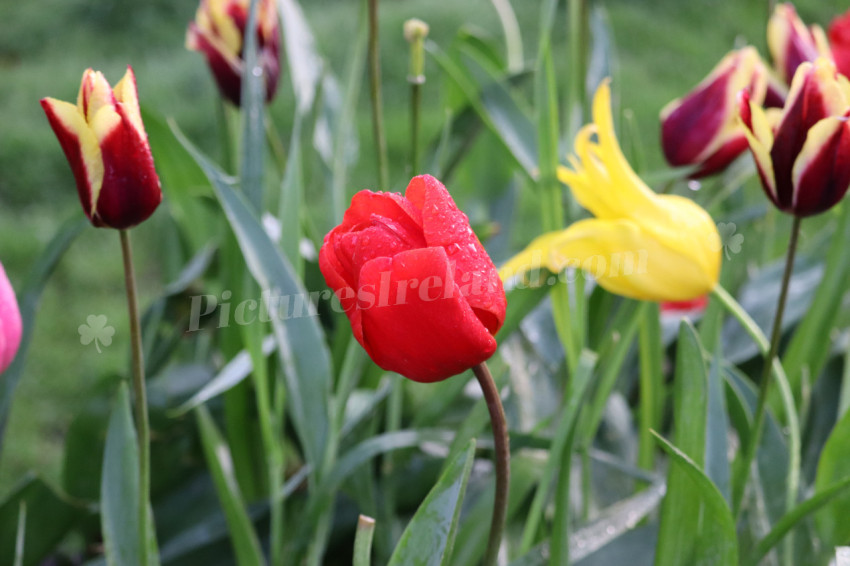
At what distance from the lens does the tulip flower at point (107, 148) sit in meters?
0.44

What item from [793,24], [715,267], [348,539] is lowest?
[348,539]

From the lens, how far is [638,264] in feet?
1.92

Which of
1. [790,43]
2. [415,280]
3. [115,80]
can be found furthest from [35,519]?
[115,80]

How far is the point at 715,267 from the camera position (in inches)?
23.3

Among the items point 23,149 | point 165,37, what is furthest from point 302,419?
point 165,37

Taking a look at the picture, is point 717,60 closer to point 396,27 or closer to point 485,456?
point 396,27

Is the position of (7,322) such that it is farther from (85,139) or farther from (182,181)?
(182,181)

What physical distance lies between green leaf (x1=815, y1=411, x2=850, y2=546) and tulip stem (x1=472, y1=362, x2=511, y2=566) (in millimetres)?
271

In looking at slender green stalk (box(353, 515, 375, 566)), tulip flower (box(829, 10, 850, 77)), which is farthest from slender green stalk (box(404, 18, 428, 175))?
tulip flower (box(829, 10, 850, 77))

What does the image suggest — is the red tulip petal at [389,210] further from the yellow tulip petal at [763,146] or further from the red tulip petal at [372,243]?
the yellow tulip petal at [763,146]

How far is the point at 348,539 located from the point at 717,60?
6.54 ft

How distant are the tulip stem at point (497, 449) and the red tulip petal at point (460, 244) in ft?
0.09

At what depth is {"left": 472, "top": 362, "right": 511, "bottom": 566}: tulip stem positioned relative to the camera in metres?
0.41

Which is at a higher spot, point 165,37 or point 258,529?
point 165,37
